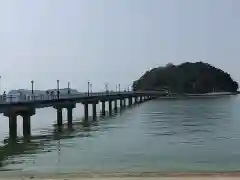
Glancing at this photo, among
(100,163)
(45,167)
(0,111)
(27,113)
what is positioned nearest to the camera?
(45,167)

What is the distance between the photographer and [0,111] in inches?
2053

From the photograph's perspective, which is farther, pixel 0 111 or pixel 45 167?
pixel 0 111

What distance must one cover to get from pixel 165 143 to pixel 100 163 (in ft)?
44.9

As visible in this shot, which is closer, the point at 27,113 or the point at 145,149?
the point at 145,149

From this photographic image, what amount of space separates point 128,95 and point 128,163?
434 feet

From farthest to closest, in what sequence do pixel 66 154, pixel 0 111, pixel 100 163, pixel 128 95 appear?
pixel 128 95 < pixel 0 111 < pixel 66 154 < pixel 100 163

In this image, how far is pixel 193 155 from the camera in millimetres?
32219

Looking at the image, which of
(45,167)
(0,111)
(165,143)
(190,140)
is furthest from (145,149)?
(0,111)

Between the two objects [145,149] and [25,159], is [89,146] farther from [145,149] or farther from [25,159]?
[25,159]

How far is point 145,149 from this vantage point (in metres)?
37.1

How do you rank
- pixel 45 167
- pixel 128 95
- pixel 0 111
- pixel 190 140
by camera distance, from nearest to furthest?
pixel 45 167 → pixel 190 140 → pixel 0 111 → pixel 128 95

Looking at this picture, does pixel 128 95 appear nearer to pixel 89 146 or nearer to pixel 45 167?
pixel 89 146

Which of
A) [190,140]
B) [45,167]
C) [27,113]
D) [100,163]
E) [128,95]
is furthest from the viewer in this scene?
[128,95]

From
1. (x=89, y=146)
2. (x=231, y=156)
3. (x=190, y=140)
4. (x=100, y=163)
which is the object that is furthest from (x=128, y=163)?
(x=190, y=140)
